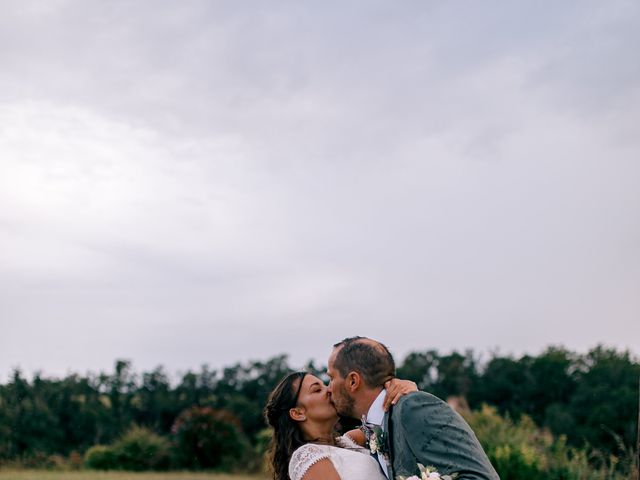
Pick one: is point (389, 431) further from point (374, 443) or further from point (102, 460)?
point (102, 460)

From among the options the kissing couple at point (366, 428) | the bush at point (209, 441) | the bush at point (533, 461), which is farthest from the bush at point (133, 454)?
the kissing couple at point (366, 428)

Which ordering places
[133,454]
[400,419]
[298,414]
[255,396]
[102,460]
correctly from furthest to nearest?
[255,396]
[133,454]
[102,460]
[298,414]
[400,419]

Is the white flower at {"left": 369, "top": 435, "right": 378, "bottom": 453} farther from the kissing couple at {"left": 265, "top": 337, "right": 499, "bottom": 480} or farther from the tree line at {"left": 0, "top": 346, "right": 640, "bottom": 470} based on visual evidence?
the tree line at {"left": 0, "top": 346, "right": 640, "bottom": 470}

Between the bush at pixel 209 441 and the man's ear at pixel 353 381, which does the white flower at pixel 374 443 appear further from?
the bush at pixel 209 441

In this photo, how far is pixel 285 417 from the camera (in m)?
5.18

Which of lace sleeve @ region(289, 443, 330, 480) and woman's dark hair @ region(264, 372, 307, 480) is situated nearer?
lace sleeve @ region(289, 443, 330, 480)

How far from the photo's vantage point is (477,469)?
396cm

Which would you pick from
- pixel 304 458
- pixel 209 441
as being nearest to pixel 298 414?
pixel 304 458

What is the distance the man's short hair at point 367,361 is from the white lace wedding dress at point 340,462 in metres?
0.69

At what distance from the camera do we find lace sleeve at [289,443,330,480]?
4773 millimetres

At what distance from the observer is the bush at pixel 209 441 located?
23.0m

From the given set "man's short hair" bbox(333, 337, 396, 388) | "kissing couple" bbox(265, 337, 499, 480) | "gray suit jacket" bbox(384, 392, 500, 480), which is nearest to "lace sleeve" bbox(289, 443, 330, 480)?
"kissing couple" bbox(265, 337, 499, 480)

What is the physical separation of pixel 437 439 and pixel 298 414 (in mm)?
1409

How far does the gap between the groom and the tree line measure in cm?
1944
